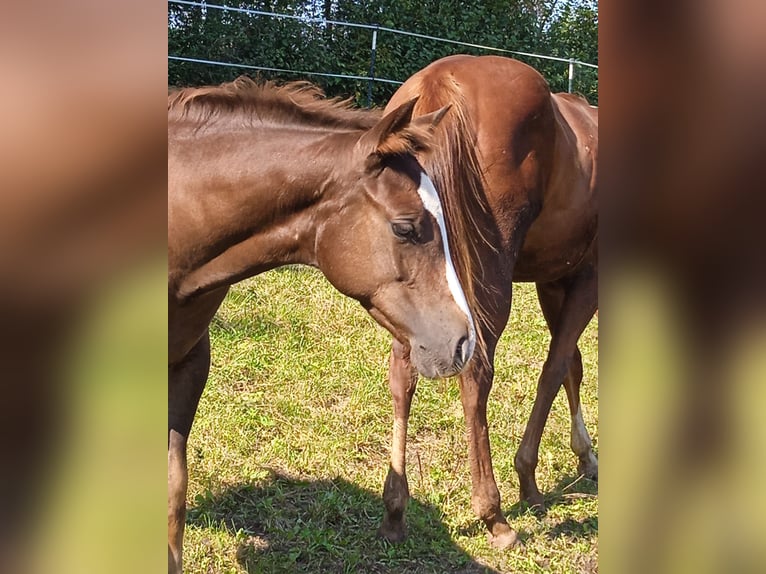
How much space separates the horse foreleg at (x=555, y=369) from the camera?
3094mm

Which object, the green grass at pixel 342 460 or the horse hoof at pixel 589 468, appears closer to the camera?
the green grass at pixel 342 460

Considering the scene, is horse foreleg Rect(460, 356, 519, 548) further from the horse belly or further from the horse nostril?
the horse nostril

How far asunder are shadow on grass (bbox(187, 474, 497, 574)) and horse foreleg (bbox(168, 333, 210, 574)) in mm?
468

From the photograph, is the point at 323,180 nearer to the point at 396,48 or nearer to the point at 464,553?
the point at 464,553

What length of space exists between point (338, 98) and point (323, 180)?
0.38 m

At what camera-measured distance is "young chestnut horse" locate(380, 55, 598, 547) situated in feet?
8.96

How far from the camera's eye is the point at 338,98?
206 centimetres

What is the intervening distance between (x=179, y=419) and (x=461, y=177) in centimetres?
130

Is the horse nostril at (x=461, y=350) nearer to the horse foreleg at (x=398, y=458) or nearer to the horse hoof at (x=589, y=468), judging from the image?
the horse foreleg at (x=398, y=458)

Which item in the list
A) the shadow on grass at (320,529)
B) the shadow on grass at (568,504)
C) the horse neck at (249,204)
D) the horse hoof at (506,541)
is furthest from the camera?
the shadow on grass at (568,504)
